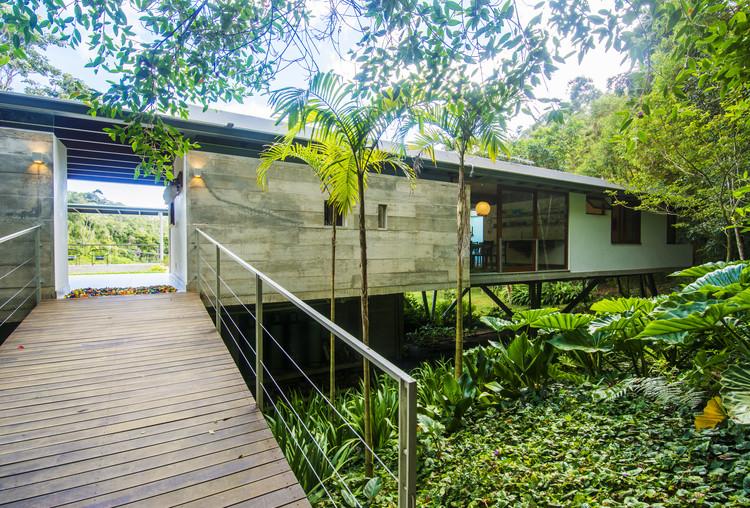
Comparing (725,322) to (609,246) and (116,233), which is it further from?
(116,233)

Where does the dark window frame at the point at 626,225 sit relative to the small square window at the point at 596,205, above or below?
below

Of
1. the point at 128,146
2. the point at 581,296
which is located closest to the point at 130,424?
the point at 128,146

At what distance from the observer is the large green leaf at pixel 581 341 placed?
309 centimetres

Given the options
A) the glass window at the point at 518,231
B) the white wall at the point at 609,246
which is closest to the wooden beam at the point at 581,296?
the white wall at the point at 609,246

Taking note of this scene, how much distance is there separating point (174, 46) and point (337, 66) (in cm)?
115

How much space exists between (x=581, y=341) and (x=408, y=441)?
9.11ft

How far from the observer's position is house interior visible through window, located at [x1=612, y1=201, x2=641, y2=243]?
10.2 meters

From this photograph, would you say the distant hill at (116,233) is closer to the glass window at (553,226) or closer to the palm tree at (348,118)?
the glass window at (553,226)

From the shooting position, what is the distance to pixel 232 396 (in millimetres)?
2395

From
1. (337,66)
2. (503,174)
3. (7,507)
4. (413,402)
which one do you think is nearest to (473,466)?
(413,402)

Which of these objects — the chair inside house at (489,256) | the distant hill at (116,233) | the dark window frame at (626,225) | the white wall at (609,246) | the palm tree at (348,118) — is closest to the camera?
the palm tree at (348,118)

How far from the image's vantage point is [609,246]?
968 centimetres

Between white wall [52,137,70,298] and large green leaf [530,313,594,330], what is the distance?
545 cm

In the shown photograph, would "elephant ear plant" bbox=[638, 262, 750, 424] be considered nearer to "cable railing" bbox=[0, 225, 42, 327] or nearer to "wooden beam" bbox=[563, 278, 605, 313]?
"cable railing" bbox=[0, 225, 42, 327]
